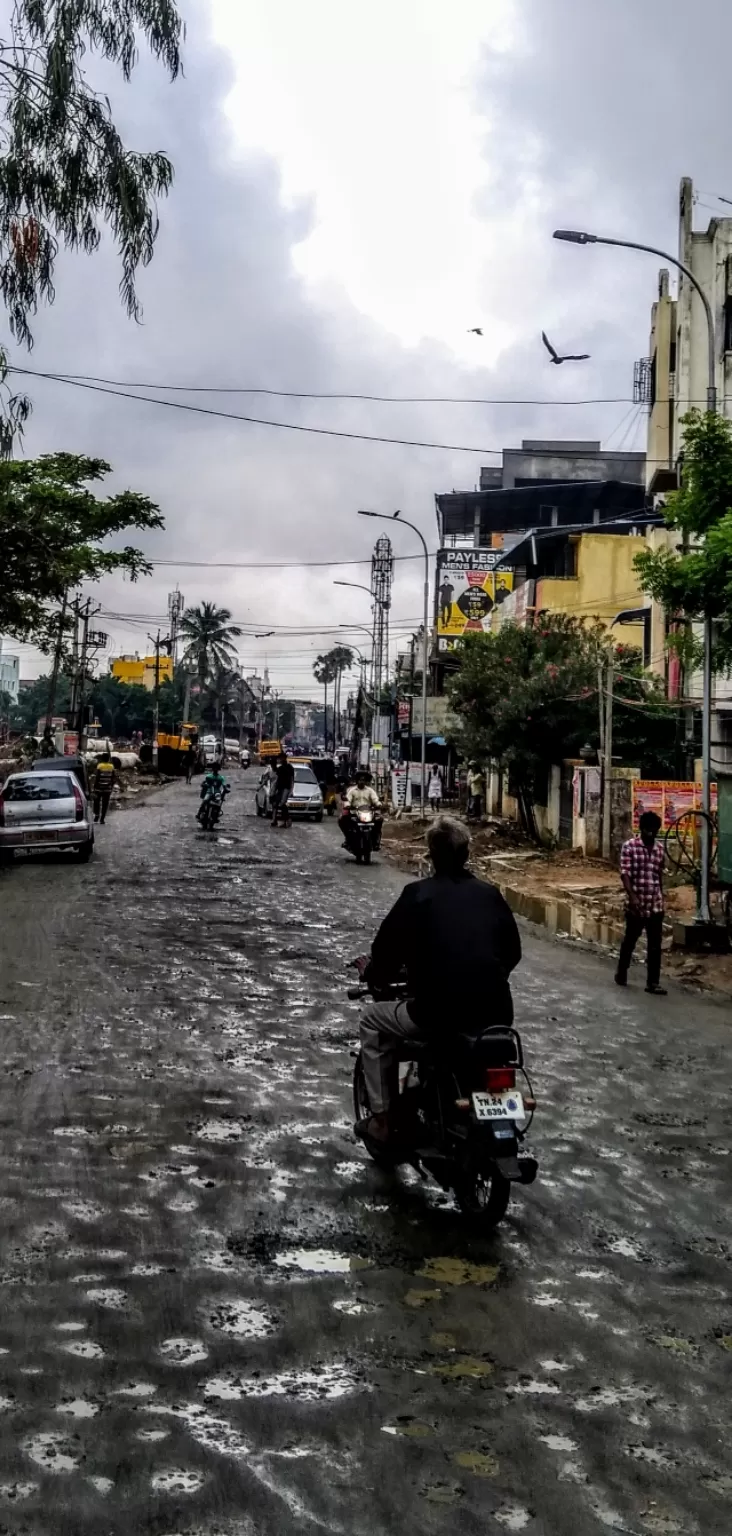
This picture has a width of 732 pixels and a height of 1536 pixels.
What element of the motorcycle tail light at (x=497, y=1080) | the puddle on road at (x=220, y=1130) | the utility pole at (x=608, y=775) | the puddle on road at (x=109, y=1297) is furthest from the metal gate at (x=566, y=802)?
the puddle on road at (x=109, y=1297)

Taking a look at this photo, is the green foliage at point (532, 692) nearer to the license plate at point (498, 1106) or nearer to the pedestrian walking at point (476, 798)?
the pedestrian walking at point (476, 798)

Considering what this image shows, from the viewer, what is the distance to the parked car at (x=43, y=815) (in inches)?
997

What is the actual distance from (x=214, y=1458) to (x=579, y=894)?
20638 mm

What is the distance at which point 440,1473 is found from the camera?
144 inches

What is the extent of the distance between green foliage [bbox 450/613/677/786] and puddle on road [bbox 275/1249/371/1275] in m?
28.3

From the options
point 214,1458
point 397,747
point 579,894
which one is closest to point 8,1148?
point 214,1458

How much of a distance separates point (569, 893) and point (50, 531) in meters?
10.9

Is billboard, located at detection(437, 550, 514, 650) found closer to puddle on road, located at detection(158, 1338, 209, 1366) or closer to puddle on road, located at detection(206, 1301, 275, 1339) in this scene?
puddle on road, located at detection(206, 1301, 275, 1339)

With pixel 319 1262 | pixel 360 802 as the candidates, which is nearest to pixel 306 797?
pixel 360 802

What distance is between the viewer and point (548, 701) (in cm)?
3400

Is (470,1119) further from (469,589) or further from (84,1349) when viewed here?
(469,589)

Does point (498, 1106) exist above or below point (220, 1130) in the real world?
above

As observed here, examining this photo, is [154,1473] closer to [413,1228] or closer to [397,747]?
[413,1228]

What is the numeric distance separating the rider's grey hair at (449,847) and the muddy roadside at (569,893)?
833 cm
